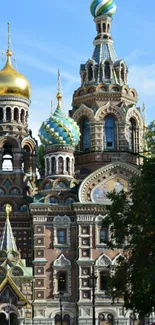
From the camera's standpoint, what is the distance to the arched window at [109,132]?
51.3m

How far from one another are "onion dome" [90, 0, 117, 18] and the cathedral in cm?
7

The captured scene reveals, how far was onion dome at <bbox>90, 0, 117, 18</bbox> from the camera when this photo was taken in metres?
54.5

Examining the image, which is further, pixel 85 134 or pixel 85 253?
pixel 85 134

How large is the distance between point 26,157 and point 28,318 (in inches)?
435

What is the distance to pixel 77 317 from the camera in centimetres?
4556

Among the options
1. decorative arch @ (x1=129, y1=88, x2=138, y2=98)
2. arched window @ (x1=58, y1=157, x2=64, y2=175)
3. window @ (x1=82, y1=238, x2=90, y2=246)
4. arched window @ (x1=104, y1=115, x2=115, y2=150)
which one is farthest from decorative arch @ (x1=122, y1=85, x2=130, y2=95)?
window @ (x1=82, y1=238, x2=90, y2=246)

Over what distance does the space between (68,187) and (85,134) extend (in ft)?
19.1

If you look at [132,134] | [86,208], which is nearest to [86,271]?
[86,208]

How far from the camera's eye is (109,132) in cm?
5162

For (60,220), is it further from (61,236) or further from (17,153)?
(17,153)

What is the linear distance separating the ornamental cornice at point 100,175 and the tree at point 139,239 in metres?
15.9

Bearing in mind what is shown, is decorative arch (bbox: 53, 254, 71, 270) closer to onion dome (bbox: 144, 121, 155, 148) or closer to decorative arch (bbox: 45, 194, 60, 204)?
decorative arch (bbox: 45, 194, 60, 204)

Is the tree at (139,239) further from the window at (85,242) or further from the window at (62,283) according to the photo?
the window at (62,283)

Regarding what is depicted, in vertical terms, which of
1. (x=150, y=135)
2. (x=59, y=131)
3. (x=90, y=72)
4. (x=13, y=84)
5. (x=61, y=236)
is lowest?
(x=61, y=236)
